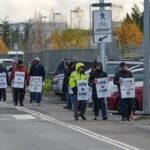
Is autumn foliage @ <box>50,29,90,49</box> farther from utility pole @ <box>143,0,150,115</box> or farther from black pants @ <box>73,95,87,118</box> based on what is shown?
black pants @ <box>73,95,87,118</box>

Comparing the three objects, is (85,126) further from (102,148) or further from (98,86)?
(102,148)

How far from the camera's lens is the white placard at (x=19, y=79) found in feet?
93.0

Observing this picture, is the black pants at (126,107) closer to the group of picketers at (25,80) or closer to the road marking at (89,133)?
the road marking at (89,133)

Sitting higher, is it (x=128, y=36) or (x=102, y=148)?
(x=128, y=36)

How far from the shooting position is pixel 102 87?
22.6 meters

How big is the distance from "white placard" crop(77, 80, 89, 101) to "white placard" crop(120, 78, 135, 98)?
3.70ft

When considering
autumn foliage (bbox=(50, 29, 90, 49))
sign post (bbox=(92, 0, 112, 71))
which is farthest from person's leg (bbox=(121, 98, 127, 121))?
autumn foliage (bbox=(50, 29, 90, 49))

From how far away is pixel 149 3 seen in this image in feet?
77.6

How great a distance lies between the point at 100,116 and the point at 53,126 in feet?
13.9

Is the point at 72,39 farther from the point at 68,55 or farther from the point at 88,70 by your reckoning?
the point at 88,70

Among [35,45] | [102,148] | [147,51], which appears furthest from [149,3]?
[35,45]

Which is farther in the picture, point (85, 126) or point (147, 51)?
point (147, 51)

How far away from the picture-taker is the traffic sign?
23.6 meters

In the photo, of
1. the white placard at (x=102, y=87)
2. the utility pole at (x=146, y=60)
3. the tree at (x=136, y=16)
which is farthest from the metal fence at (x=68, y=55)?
the tree at (x=136, y=16)
